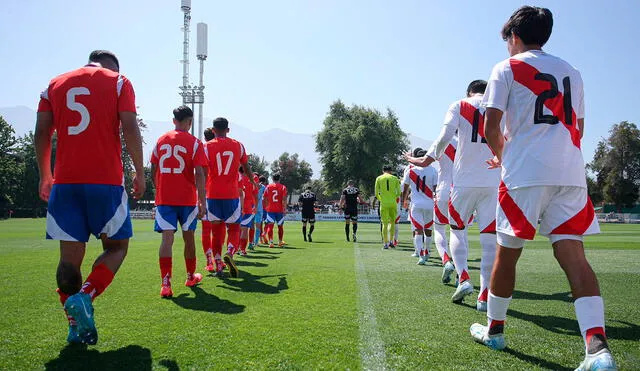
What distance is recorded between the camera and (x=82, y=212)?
3266mm

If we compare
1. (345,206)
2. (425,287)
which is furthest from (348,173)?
(425,287)

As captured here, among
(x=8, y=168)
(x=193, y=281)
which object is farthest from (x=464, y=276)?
(x=8, y=168)

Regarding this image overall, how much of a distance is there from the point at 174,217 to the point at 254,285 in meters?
1.42

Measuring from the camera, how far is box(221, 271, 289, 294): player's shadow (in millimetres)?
5520

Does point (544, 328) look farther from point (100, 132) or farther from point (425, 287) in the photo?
point (100, 132)

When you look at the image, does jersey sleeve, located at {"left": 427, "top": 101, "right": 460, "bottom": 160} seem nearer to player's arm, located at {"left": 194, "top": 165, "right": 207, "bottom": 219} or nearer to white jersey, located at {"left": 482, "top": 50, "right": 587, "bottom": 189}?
white jersey, located at {"left": 482, "top": 50, "right": 587, "bottom": 189}

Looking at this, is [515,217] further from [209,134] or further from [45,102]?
[209,134]

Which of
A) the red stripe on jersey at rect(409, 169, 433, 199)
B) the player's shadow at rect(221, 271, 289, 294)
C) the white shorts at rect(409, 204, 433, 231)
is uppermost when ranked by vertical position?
the red stripe on jersey at rect(409, 169, 433, 199)

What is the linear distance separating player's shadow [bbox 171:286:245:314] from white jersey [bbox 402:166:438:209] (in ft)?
18.6

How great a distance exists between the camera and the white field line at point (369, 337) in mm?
2748

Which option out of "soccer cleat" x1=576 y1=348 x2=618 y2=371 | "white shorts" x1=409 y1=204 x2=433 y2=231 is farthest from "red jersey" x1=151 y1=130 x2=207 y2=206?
"white shorts" x1=409 y1=204 x2=433 y2=231

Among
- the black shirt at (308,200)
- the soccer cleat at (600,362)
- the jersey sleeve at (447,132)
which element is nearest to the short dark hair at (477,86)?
the jersey sleeve at (447,132)

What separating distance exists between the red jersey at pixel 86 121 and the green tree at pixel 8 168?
55281 mm

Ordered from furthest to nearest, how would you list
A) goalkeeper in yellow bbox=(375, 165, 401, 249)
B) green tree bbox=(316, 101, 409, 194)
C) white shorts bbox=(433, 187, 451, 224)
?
green tree bbox=(316, 101, 409, 194)
goalkeeper in yellow bbox=(375, 165, 401, 249)
white shorts bbox=(433, 187, 451, 224)
